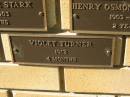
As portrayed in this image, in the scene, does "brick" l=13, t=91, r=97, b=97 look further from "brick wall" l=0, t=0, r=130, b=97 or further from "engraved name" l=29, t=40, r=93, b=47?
"engraved name" l=29, t=40, r=93, b=47

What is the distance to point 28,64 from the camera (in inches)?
83.4

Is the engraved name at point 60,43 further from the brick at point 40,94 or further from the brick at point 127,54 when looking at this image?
the brick at point 40,94

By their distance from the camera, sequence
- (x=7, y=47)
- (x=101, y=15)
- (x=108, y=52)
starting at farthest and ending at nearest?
(x=7, y=47), (x=108, y=52), (x=101, y=15)

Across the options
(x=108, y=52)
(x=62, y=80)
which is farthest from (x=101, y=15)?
(x=62, y=80)

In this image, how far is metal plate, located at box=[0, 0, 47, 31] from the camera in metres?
1.86

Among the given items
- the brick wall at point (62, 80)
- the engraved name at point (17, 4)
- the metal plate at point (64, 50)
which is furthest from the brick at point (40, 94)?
the engraved name at point (17, 4)

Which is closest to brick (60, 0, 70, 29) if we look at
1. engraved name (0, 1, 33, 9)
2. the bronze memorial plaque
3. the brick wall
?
the bronze memorial plaque

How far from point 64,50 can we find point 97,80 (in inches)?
12.7

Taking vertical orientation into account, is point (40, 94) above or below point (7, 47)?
below

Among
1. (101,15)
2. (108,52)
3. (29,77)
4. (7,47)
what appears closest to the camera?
(101,15)

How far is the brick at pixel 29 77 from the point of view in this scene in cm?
216

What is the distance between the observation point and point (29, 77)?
221 centimetres

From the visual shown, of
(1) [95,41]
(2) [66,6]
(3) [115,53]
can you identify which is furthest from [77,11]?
(3) [115,53]

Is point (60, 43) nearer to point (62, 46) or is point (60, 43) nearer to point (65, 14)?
point (62, 46)
